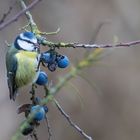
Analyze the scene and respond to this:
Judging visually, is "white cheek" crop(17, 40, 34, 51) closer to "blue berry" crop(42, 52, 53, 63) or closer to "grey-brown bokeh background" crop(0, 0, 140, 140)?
"blue berry" crop(42, 52, 53, 63)

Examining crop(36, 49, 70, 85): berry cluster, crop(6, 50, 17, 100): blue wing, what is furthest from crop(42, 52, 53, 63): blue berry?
crop(6, 50, 17, 100): blue wing

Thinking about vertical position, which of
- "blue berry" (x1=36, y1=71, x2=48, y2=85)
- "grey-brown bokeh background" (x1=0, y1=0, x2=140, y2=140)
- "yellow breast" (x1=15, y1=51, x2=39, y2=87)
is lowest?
"blue berry" (x1=36, y1=71, x2=48, y2=85)

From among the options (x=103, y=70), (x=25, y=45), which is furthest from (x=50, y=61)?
(x=103, y=70)

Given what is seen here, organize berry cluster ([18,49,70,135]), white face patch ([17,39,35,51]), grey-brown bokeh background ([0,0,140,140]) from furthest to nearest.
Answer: grey-brown bokeh background ([0,0,140,140])
white face patch ([17,39,35,51])
berry cluster ([18,49,70,135])

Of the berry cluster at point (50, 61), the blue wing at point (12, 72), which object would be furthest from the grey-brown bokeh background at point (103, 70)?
the berry cluster at point (50, 61)

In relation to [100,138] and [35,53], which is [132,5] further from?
[35,53]

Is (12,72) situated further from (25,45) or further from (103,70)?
(103,70)

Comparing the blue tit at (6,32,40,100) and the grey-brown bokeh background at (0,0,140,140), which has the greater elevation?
the grey-brown bokeh background at (0,0,140,140)
